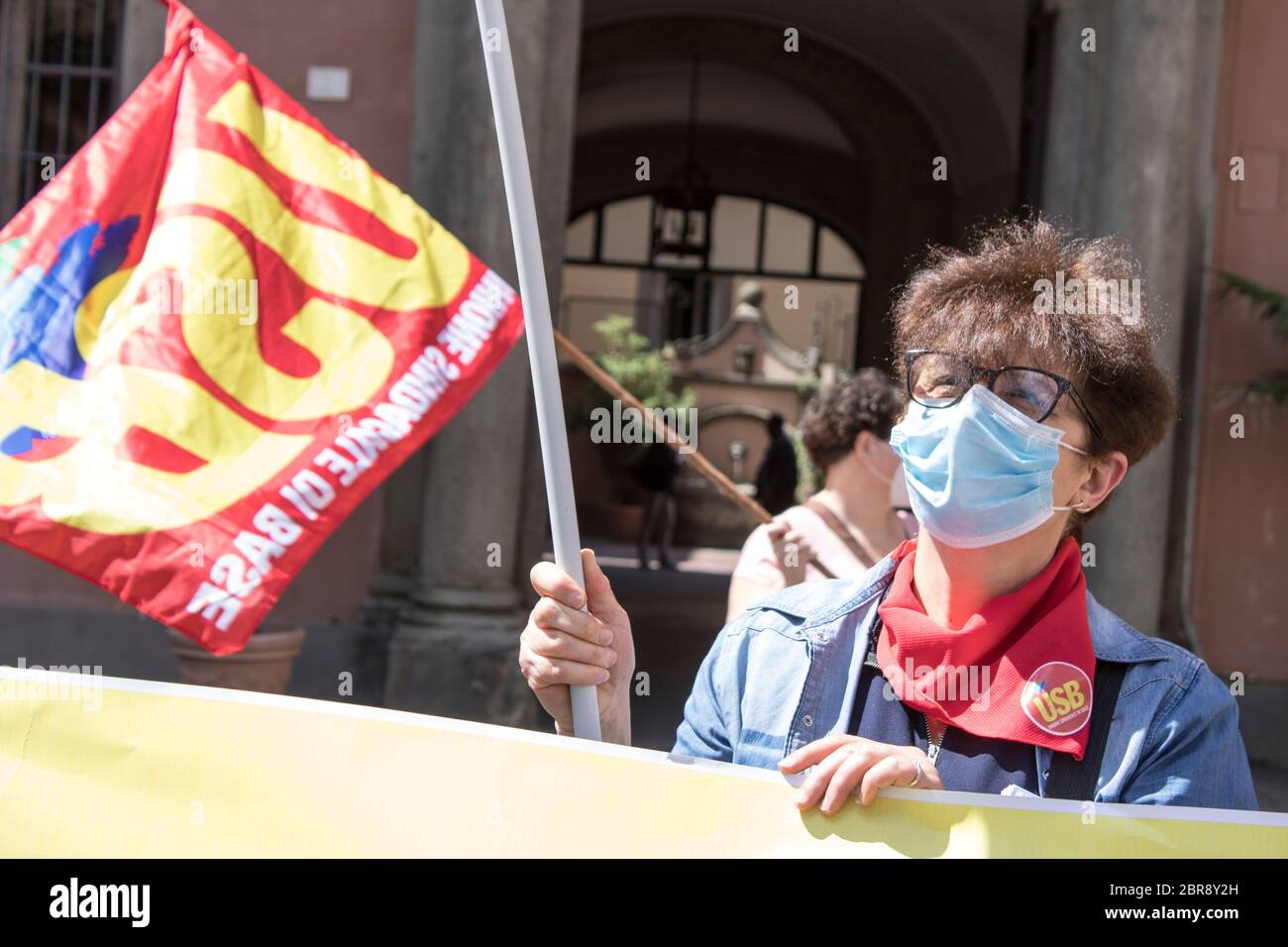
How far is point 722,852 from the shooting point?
156 centimetres

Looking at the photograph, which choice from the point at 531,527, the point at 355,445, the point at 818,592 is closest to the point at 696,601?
the point at 531,527

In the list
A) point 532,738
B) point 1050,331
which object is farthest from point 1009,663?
point 532,738

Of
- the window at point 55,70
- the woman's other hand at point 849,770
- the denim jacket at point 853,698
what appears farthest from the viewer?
the window at point 55,70

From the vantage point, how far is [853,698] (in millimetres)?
1815

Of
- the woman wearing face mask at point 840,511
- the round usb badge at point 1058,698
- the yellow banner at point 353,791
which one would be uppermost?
the woman wearing face mask at point 840,511

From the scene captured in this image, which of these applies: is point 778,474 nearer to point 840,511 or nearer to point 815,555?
point 840,511

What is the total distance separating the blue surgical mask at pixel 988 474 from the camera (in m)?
1.87

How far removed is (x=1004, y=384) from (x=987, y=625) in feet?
1.13

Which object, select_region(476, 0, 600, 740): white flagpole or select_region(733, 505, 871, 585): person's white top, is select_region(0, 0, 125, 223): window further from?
select_region(476, 0, 600, 740): white flagpole

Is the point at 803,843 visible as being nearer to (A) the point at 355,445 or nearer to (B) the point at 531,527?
(A) the point at 355,445

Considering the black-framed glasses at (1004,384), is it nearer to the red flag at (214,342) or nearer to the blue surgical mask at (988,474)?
the blue surgical mask at (988,474)

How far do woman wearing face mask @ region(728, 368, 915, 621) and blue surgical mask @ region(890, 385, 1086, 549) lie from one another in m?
1.87

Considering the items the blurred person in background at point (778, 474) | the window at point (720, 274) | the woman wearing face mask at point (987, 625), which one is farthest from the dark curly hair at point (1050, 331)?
the window at point (720, 274)
